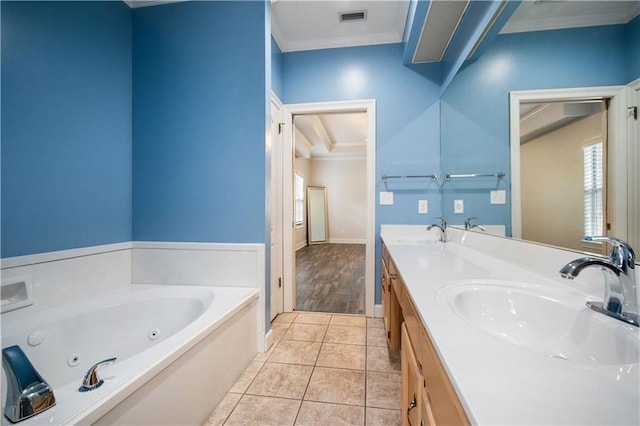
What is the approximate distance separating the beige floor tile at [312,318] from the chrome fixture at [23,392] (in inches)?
69.4

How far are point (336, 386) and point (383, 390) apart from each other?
0.27m

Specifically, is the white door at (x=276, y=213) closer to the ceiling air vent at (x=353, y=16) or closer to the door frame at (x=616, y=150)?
the ceiling air vent at (x=353, y=16)

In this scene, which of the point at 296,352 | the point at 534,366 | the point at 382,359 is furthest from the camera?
the point at 296,352

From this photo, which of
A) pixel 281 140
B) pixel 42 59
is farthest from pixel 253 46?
pixel 42 59

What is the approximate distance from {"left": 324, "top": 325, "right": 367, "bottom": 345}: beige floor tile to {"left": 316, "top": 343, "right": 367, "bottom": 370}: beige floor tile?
0.06 meters

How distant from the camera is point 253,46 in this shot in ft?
6.01

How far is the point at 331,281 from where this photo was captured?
3.65 meters

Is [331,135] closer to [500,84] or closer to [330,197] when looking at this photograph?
[330,197]

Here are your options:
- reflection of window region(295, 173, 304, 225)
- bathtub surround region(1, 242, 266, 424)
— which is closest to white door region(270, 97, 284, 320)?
bathtub surround region(1, 242, 266, 424)

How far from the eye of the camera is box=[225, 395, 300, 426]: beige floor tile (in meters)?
1.23

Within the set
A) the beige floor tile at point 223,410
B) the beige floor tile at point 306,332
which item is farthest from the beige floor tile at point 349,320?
the beige floor tile at point 223,410

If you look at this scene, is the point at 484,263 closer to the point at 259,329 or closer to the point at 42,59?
the point at 259,329

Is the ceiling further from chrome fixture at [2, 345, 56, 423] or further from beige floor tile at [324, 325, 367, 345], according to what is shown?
chrome fixture at [2, 345, 56, 423]

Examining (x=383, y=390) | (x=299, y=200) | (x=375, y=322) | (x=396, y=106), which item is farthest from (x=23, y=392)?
(x=299, y=200)
